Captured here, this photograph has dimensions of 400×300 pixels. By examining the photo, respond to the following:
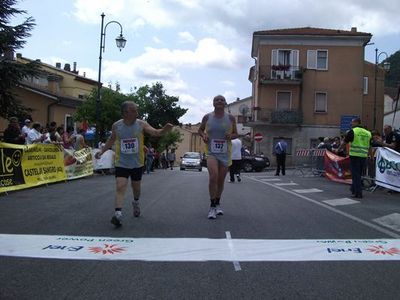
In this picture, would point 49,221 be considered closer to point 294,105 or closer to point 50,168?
point 50,168

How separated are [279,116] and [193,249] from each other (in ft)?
141

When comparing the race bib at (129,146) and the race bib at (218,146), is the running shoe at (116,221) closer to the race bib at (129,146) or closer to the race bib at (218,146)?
the race bib at (129,146)

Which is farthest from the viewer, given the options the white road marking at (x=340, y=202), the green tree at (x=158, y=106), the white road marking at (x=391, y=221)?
the green tree at (x=158, y=106)

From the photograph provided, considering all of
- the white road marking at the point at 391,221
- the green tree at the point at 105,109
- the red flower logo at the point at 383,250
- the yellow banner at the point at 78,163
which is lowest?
the red flower logo at the point at 383,250

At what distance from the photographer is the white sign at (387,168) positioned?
1409 cm

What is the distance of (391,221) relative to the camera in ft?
30.6

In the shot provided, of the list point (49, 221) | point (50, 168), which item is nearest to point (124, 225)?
point (49, 221)

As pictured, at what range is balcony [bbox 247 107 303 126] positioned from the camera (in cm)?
4866

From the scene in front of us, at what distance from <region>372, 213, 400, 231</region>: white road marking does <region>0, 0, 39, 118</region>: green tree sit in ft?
46.9

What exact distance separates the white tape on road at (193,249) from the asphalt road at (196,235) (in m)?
0.20

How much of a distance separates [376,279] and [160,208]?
5318mm

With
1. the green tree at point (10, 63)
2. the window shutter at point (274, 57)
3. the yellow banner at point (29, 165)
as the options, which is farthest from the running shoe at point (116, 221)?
the window shutter at point (274, 57)

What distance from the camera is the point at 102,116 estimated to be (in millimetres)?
37844

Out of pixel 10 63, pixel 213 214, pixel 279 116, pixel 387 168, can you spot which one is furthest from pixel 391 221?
pixel 279 116
